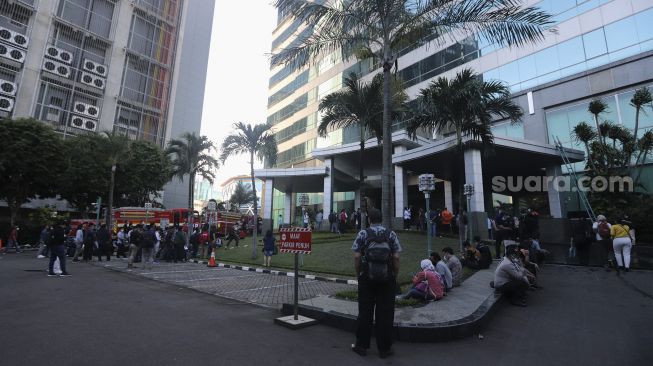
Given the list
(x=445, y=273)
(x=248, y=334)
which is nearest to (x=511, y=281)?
(x=445, y=273)

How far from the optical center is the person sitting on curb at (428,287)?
6.94 meters

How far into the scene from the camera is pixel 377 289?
4629 mm

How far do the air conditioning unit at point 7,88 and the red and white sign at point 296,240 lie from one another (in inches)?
1650

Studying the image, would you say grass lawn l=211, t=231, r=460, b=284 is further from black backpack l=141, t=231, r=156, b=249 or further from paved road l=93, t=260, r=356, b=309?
black backpack l=141, t=231, r=156, b=249

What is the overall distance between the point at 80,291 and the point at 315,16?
9.36 m

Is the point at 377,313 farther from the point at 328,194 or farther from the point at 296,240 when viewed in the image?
the point at 328,194

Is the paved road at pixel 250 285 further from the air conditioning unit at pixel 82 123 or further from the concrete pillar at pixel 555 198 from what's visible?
the air conditioning unit at pixel 82 123

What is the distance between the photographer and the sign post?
18.7 ft

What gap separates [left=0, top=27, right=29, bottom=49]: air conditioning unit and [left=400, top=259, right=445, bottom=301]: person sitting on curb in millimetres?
45513

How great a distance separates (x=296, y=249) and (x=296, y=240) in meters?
0.17

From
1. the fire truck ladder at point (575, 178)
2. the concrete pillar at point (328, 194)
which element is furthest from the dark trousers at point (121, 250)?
the fire truck ladder at point (575, 178)

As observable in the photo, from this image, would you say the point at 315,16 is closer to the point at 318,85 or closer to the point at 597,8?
the point at 597,8

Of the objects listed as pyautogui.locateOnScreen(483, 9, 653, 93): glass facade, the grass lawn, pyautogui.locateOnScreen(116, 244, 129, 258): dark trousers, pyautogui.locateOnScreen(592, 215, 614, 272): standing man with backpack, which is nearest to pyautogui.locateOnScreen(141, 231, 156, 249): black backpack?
the grass lawn

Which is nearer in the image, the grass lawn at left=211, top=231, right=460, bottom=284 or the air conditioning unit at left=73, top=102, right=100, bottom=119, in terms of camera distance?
the grass lawn at left=211, top=231, right=460, bottom=284
